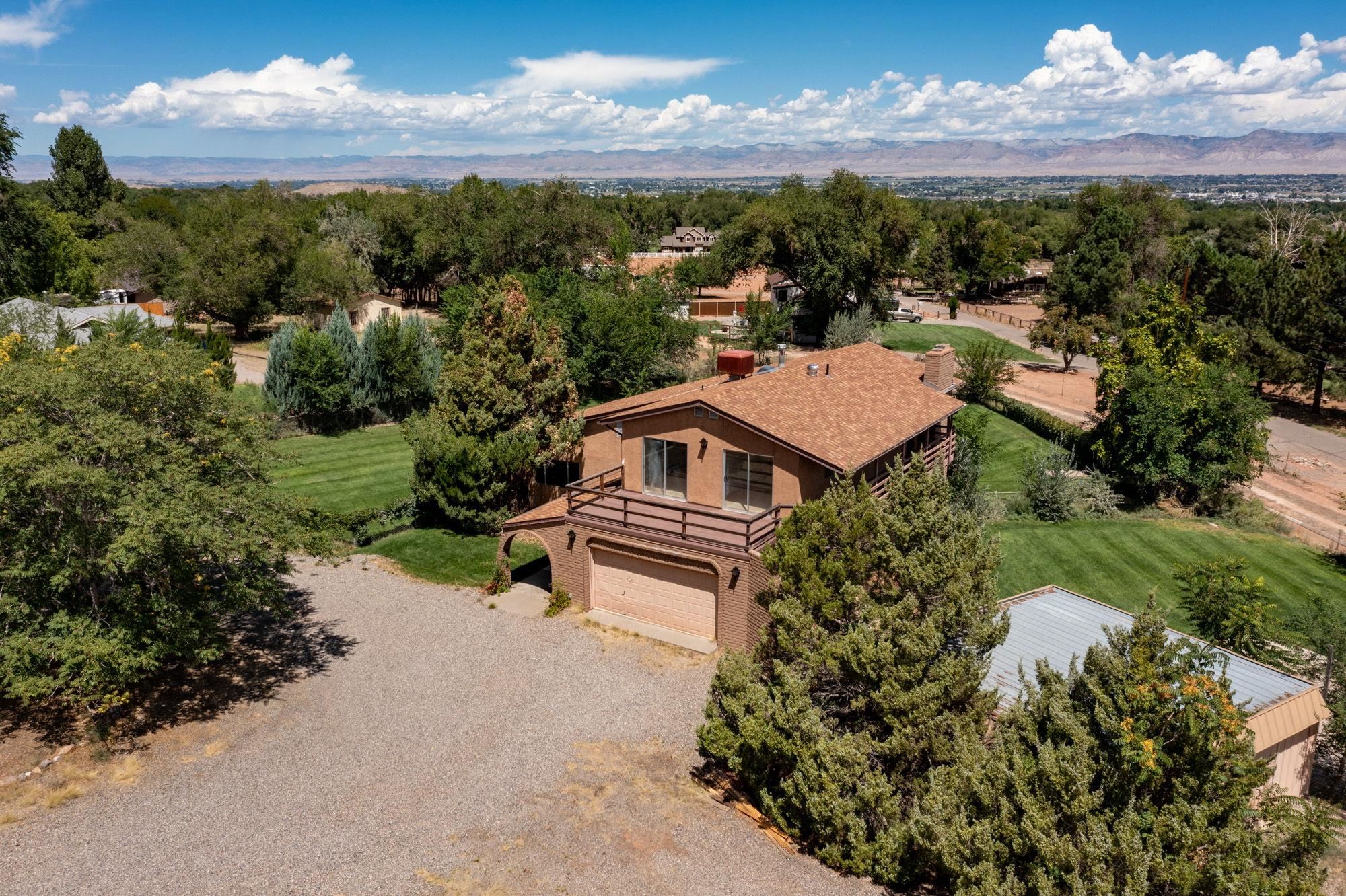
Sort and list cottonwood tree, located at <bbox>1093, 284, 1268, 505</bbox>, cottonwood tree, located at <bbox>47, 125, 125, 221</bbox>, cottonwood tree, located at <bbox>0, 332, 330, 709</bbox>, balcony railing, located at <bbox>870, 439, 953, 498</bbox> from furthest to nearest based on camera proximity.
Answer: cottonwood tree, located at <bbox>47, 125, 125, 221</bbox>
cottonwood tree, located at <bbox>1093, 284, 1268, 505</bbox>
balcony railing, located at <bbox>870, 439, 953, 498</bbox>
cottonwood tree, located at <bbox>0, 332, 330, 709</bbox>

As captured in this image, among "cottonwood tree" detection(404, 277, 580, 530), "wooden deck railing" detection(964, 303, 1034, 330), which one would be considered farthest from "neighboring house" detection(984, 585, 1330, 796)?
"wooden deck railing" detection(964, 303, 1034, 330)

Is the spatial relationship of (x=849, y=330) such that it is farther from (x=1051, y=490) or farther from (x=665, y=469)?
Result: (x=665, y=469)

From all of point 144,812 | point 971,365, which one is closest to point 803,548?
point 144,812

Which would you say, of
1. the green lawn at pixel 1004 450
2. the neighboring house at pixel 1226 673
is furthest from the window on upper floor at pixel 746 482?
the green lawn at pixel 1004 450

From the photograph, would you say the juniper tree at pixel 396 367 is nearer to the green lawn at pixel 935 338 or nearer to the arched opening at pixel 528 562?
the arched opening at pixel 528 562

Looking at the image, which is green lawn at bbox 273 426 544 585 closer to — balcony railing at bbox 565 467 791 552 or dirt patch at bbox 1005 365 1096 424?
balcony railing at bbox 565 467 791 552

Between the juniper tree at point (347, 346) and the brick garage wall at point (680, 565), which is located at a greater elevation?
the juniper tree at point (347, 346)
